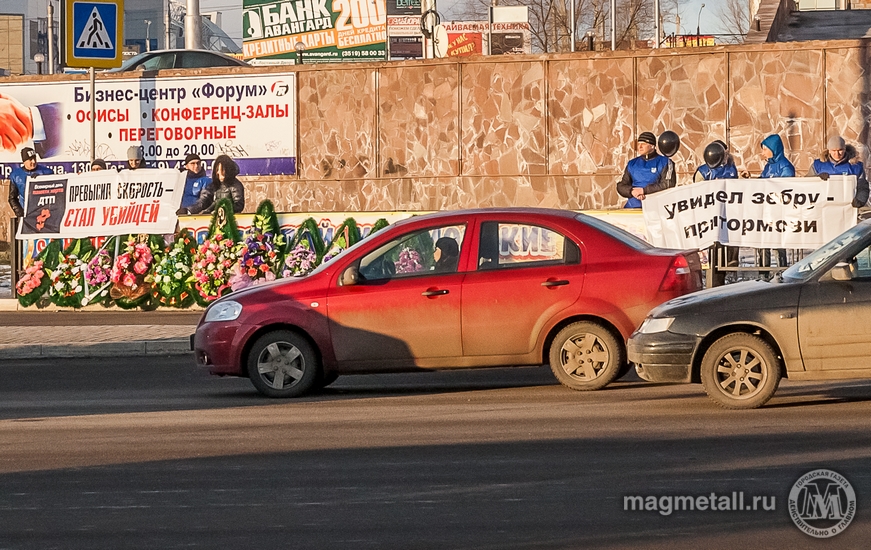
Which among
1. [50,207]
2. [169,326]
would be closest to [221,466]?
[169,326]

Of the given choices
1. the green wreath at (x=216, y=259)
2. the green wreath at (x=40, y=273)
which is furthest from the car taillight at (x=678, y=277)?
the green wreath at (x=40, y=273)

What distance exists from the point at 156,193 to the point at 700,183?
8460 millimetres

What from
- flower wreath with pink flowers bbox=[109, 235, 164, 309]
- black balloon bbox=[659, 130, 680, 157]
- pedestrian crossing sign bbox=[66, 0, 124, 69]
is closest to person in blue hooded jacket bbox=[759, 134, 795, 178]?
black balloon bbox=[659, 130, 680, 157]

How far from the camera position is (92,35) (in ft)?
68.8

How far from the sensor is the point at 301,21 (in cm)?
6116

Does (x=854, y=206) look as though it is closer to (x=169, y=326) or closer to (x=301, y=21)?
(x=169, y=326)

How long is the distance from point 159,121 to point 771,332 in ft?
75.2

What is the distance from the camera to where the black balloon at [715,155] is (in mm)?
17797

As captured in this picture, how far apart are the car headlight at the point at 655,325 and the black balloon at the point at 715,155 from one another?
7.41 metres

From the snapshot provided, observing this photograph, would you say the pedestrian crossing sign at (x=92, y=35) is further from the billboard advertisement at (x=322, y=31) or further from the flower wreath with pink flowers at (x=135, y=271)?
the billboard advertisement at (x=322, y=31)

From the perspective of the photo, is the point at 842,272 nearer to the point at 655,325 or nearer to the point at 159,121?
the point at 655,325

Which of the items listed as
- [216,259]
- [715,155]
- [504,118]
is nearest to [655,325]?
[715,155]

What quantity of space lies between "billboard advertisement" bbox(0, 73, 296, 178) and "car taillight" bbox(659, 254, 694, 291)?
64.1 ft

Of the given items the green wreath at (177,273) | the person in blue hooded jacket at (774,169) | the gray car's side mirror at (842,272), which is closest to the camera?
the gray car's side mirror at (842,272)
